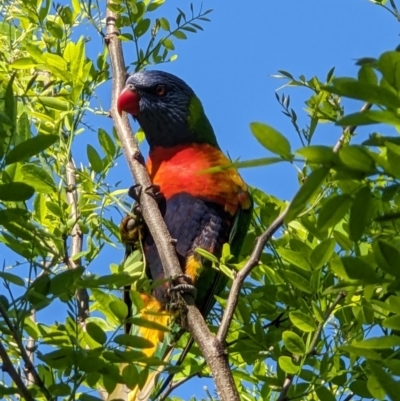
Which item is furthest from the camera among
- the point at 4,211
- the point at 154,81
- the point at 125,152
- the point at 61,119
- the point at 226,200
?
the point at 154,81

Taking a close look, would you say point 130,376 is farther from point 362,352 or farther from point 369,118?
point 369,118

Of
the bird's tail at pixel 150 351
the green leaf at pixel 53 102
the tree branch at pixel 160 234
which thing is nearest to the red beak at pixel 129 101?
the tree branch at pixel 160 234

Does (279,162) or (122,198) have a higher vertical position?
(122,198)

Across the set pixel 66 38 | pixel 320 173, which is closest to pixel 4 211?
pixel 320 173

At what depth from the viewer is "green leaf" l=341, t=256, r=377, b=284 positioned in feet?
3.76

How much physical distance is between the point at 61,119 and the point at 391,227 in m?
0.88

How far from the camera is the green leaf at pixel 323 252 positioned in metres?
1.49

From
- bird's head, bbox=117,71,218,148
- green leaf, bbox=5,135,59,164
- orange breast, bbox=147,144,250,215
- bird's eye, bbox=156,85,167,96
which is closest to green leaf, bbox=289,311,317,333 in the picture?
green leaf, bbox=5,135,59,164

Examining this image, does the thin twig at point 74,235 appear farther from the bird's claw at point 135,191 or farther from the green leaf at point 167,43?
the green leaf at point 167,43

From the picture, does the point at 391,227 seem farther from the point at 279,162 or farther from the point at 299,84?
the point at 279,162

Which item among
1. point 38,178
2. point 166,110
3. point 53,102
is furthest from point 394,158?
point 166,110

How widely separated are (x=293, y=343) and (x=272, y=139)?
0.67 m

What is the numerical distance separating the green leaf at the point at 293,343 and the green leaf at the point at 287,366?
0.10 feet

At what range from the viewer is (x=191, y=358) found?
194cm
